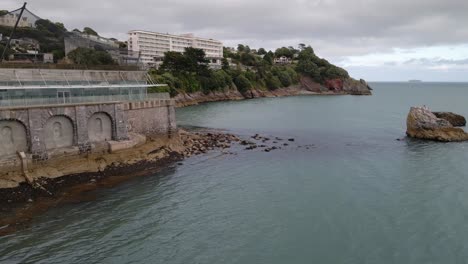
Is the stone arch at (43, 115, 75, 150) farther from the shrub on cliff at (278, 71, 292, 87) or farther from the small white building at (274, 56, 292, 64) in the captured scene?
the small white building at (274, 56, 292, 64)

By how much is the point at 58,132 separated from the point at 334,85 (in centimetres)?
14775

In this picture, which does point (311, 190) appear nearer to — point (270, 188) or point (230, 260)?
point (270, 188)

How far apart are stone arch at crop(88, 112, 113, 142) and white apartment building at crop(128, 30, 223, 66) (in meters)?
109

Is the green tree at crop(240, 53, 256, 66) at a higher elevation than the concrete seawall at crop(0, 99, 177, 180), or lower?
higher

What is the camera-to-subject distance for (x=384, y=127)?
64.4 metres

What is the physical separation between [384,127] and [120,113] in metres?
46.4

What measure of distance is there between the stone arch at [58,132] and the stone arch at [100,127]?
2104 millimetres

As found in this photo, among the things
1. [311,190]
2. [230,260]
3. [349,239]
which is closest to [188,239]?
[230,260]

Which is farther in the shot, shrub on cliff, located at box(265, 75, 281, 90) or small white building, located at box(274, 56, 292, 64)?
small white building, located at box(274, 56, 292, 64)

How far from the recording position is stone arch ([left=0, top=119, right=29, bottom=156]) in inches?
1136

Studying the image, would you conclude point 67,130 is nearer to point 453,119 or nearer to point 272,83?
point 453,119

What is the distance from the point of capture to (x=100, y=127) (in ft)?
117

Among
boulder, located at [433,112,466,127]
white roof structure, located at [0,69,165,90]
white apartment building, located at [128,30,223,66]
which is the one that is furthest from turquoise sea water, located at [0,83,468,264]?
white apartment building, located at [128,30,223,66]

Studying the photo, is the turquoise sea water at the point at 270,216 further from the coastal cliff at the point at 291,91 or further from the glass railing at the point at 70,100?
the coastal cliff at the point at 291,91
